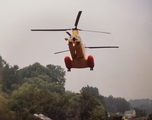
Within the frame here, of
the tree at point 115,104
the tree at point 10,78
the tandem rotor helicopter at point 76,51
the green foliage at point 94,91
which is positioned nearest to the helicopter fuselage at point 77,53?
the tandem rotor helicopter at point 76,51

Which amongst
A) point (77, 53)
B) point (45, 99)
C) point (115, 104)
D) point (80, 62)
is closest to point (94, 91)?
point (115, 104)

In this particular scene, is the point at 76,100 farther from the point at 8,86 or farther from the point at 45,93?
the point at 8,86

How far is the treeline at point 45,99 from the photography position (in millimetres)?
4180

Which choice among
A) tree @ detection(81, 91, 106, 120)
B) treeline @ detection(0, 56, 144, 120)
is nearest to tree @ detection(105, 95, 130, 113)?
treeline @ detection(0, 56, 144, 120)

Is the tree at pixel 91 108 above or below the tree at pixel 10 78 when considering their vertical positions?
below

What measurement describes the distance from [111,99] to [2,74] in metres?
1.87

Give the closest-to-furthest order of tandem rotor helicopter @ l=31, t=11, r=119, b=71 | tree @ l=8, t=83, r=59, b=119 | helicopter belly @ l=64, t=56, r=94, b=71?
tandem rotor helicopter @ l=31, t=11, r=119, b=71 < helicopter belly @ l=64, t=56, r=94, b=71 < tree @ l=8, t=83, r=59, b=119

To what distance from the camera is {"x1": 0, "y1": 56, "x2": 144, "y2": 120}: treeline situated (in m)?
4.18

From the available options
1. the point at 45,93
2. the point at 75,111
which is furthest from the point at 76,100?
the point at 45,93

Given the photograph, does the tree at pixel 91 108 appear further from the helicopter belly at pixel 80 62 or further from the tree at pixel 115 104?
the helicopter belly at pixel 80 62

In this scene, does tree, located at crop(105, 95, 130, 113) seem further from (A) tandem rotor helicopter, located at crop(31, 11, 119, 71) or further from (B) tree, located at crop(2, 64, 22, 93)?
(B) tree, located at crop(2, 64, 22, 93)

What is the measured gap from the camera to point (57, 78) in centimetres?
463

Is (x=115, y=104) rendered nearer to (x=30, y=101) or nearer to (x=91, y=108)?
(x=91, y=108)

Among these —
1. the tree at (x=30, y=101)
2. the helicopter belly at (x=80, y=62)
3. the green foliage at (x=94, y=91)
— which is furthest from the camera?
the green foliage at (x=94, y=91)
